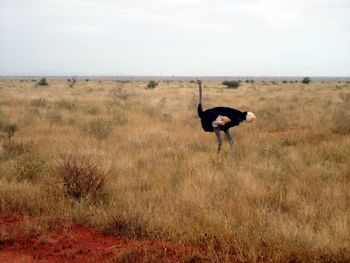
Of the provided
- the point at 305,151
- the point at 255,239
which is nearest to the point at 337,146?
the point at 305,151

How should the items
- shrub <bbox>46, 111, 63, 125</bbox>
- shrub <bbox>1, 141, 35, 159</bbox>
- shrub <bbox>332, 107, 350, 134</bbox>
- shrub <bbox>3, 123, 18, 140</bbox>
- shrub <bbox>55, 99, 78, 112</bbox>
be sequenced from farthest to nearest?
shrub <bbox>55, 99, 78, 112</bbox> → shrub <bbox>46, 111, 63, 125</bbox> → shrub <bbox>332, 107, 350, 134</bbox> → shrub <bbox>3, 123, 18, 140</bbox> → shrub <bbox>1, 141, 35, 159</bbox>

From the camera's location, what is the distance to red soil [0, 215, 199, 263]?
5027mm

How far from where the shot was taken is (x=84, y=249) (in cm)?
541

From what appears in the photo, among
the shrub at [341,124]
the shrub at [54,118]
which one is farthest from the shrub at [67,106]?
the shrub at [341,124]

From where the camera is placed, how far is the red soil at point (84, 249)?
5.03 m

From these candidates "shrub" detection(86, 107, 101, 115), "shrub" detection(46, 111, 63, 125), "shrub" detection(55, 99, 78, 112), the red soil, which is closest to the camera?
the red soil

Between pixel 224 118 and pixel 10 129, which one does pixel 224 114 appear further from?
pixel 10 129

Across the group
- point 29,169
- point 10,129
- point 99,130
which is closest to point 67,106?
point 10,129

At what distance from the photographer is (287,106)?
22.6m

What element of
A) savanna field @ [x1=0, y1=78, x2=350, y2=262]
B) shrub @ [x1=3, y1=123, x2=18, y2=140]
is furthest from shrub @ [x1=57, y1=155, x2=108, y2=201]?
shrub @ [x1=3, y1=123, x2=18, y2=140]

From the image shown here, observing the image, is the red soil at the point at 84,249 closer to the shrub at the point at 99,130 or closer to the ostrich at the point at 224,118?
the ostrich at the point at 224,118

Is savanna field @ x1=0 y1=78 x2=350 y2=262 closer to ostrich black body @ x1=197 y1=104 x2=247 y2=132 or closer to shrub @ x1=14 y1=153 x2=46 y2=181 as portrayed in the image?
shrub @ x1=14 y1=153 x2=46 y2=181

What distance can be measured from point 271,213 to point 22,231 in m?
3.24

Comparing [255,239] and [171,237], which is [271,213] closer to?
[255,239]
